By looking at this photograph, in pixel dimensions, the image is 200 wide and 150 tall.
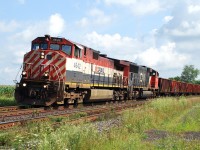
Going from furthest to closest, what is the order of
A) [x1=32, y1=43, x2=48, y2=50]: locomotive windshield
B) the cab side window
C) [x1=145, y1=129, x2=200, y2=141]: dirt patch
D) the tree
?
1. the tree
2. the cab side window
3. [x1=32, y1=43, x2=48, y2=50]: locomotive windshield
4. [x1=145, y1=129, x2=200, y2=141]: dirt patch

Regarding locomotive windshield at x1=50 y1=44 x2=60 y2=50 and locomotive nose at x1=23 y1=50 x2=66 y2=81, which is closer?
locomotive nose at x1=23 y1=50 x2=66 y2=81

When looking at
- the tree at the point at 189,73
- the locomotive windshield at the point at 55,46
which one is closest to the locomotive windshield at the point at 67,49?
the locomotive windshield at the point at 55,46

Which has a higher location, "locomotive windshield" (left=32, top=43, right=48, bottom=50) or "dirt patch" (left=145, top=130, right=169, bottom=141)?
"locomotive windshield" (left=32, top=43, right=48, bottom=50)

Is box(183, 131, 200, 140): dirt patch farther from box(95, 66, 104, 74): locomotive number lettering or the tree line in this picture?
the tree line

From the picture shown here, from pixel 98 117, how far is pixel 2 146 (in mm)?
7686

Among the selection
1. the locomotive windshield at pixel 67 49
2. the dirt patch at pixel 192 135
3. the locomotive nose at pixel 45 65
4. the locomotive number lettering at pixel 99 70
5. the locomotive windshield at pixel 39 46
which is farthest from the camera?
the locomotive number lettering at pixel 99 70

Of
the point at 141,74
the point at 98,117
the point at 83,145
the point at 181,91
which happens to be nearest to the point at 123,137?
the point at 83,145

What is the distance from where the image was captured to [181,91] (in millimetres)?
59781

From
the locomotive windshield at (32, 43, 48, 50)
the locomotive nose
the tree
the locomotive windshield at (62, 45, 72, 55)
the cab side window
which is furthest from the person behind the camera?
the tree

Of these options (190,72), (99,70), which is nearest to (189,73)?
(190,72)

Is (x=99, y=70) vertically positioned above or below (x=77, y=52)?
below

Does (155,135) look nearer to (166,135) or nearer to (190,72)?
(166,135)

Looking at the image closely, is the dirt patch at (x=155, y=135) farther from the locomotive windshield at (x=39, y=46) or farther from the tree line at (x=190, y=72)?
the tree line at (x=190, y=72)

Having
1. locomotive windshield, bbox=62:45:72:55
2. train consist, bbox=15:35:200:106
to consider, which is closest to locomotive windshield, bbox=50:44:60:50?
train consist, bbox=15:35:200:106
